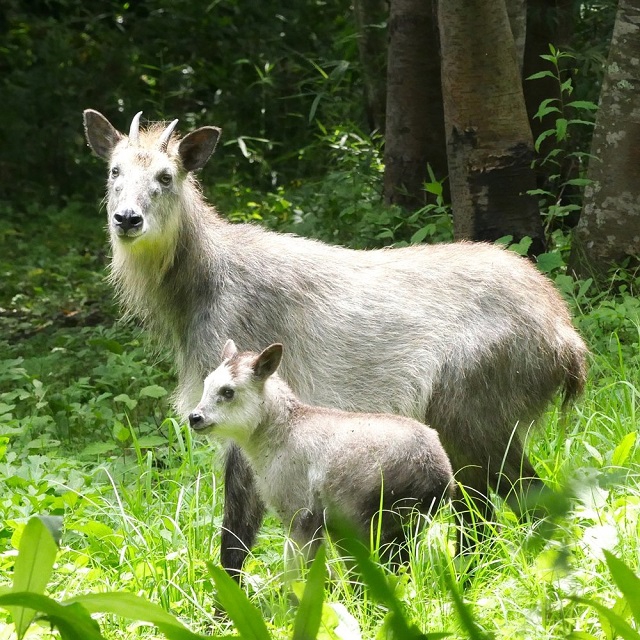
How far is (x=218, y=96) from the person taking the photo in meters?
13.4

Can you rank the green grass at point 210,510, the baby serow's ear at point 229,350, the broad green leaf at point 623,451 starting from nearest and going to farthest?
the green grass at point 210,510, the baby serow's ear at point 229,350, the broad green leaf at point 623,451

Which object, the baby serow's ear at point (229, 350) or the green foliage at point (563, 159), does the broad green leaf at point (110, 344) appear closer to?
the green foliage at point (563, 159)

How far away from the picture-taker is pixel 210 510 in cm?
469

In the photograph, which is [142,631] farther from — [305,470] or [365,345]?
[365,345]

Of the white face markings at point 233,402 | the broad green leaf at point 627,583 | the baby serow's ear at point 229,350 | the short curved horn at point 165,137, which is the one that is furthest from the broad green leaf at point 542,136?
the broad green leaf at point 627,583

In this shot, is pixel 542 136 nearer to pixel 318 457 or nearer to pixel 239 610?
pixel 318 457

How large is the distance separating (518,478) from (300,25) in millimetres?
9977

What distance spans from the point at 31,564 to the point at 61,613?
0.20 meters

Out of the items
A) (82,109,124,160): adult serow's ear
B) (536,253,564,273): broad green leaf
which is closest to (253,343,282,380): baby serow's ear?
(82,109,124,160): adult serow's ear

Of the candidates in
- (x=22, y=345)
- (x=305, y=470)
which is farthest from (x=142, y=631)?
(x=22, y=345)

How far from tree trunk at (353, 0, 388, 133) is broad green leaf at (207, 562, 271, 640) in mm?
8803

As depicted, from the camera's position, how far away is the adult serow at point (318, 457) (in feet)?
12.1

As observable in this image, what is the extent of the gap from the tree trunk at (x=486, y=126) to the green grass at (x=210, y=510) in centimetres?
69

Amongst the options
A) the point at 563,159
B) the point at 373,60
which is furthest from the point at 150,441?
the point at 373,60
